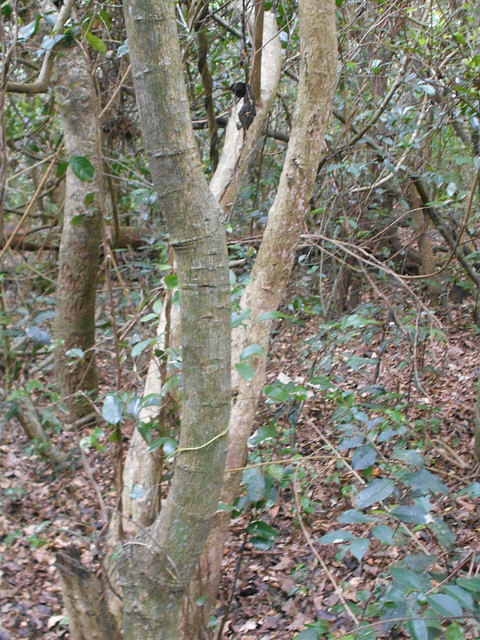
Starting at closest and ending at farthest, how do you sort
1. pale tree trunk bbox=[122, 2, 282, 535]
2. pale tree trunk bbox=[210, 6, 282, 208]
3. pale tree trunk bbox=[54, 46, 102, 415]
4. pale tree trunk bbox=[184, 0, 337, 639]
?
pale tree trunk bbox=[184, 0, 337, 639]
pale tree trunk bbox=[122, 2, 282, 535]
pale tree trunk bbox=[210, 6, 282, 208]
pale tree trunk bbox=[54, 46, 102, 415]

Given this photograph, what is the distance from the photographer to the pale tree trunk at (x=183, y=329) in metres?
1.40

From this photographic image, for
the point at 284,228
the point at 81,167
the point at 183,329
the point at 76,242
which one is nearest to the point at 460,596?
the point at 183,329

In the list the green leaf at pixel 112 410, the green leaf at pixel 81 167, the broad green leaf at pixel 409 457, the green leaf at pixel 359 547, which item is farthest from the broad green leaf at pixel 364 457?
the green leaf at pixel 81 167

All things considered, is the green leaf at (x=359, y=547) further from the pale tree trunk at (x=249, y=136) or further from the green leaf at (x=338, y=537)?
the pale tree trunk at (x=249, y=136)

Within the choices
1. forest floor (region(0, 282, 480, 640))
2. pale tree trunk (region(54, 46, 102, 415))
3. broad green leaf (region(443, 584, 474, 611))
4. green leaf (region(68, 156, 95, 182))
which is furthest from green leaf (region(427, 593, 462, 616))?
pale tree trunk (region(54, 46, 102, 415))

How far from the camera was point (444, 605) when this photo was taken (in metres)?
1.46

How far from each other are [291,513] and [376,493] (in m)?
1.87

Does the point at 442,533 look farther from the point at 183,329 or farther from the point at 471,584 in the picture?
the point at 183,329

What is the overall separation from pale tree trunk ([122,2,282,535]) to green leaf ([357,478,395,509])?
113 cm

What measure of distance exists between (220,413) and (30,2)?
4278mm

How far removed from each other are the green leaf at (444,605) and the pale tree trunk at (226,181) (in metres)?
1.38

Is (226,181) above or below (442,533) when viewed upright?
above

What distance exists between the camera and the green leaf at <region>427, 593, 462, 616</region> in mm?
1448

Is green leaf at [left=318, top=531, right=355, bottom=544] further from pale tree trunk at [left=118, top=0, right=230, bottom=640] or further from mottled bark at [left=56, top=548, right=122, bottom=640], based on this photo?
mottled bark at [left=56, top=548, right=122, bottom=640]
